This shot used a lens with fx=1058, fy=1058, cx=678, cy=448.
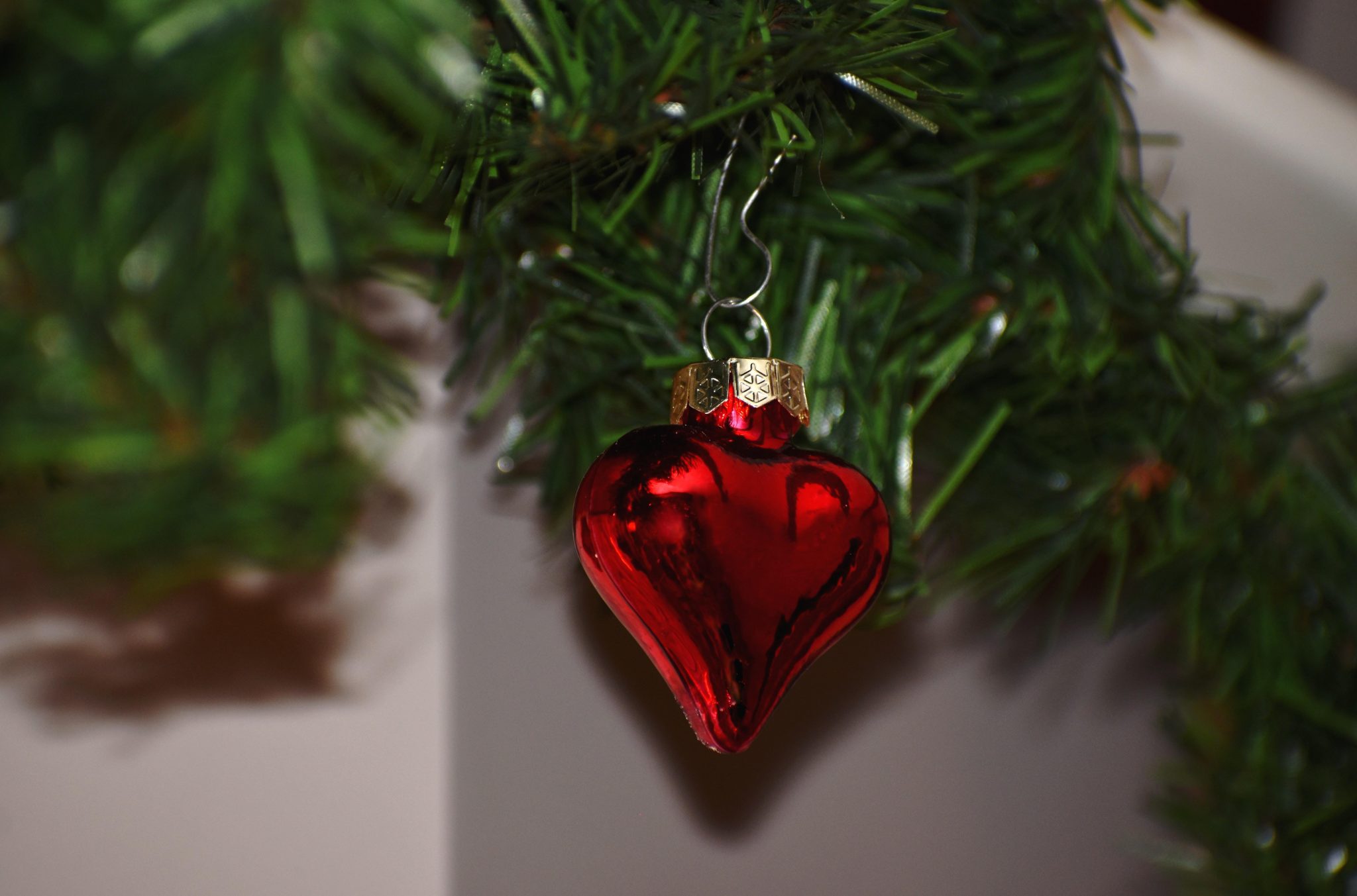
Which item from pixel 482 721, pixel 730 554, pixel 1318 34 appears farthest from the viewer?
pixel 1318 34

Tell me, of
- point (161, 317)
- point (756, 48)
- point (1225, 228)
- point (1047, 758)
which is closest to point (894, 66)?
point (756, 48)

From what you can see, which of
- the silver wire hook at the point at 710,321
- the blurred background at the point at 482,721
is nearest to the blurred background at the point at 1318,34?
the blurred background at the point at 482,721

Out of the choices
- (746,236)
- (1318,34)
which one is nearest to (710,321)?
(746,236)

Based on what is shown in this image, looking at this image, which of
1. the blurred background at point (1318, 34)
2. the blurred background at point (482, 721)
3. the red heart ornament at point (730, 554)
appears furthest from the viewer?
the blurred background at point (1318, 34)

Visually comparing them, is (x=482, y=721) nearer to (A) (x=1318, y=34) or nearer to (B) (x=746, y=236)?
(B) (x=746, y=236)

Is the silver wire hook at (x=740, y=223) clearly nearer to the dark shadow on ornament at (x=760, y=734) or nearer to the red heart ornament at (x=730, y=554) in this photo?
the red heart ornament at (x=730, y=554)

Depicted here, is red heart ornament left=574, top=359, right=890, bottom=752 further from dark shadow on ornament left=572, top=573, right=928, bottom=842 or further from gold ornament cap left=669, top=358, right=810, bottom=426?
dark shadow on ornament left=572, top=573, right=928, bottom=842
